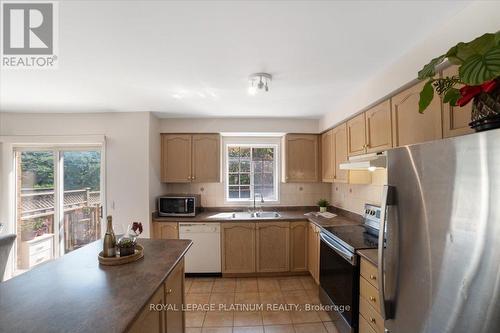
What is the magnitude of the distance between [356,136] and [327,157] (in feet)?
2.99

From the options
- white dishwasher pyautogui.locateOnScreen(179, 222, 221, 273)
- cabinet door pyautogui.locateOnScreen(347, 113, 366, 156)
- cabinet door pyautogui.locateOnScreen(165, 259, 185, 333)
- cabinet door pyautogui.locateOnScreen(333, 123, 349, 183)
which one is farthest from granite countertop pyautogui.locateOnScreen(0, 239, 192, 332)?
cabinet door pyautogui.locateOnScreen(333, 123, 349, 183)

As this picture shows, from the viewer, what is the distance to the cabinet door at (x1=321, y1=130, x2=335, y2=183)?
315 centimetres

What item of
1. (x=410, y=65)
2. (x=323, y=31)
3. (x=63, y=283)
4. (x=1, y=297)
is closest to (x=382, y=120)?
(x=410, y=65)

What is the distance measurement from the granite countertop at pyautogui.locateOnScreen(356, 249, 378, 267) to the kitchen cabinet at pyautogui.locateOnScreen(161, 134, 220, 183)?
2245mm

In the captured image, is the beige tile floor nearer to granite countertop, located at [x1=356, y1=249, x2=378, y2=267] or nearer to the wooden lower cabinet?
the wooden lower cabinet

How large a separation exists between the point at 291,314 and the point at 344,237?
3.43ft

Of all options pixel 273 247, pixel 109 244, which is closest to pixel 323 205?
pixel 273 247

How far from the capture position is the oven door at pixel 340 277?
185cm

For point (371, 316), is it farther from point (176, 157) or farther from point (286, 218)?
point (176, 157)

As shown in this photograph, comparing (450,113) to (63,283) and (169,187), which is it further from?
(169,187)

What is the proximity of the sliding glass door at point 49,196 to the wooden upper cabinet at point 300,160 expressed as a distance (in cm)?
279

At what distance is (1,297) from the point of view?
3.66 feet

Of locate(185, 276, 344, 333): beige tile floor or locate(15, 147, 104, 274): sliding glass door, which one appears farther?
locate(15, 147, 104, 274): sliding glass door

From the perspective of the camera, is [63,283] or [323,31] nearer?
[63,283]
